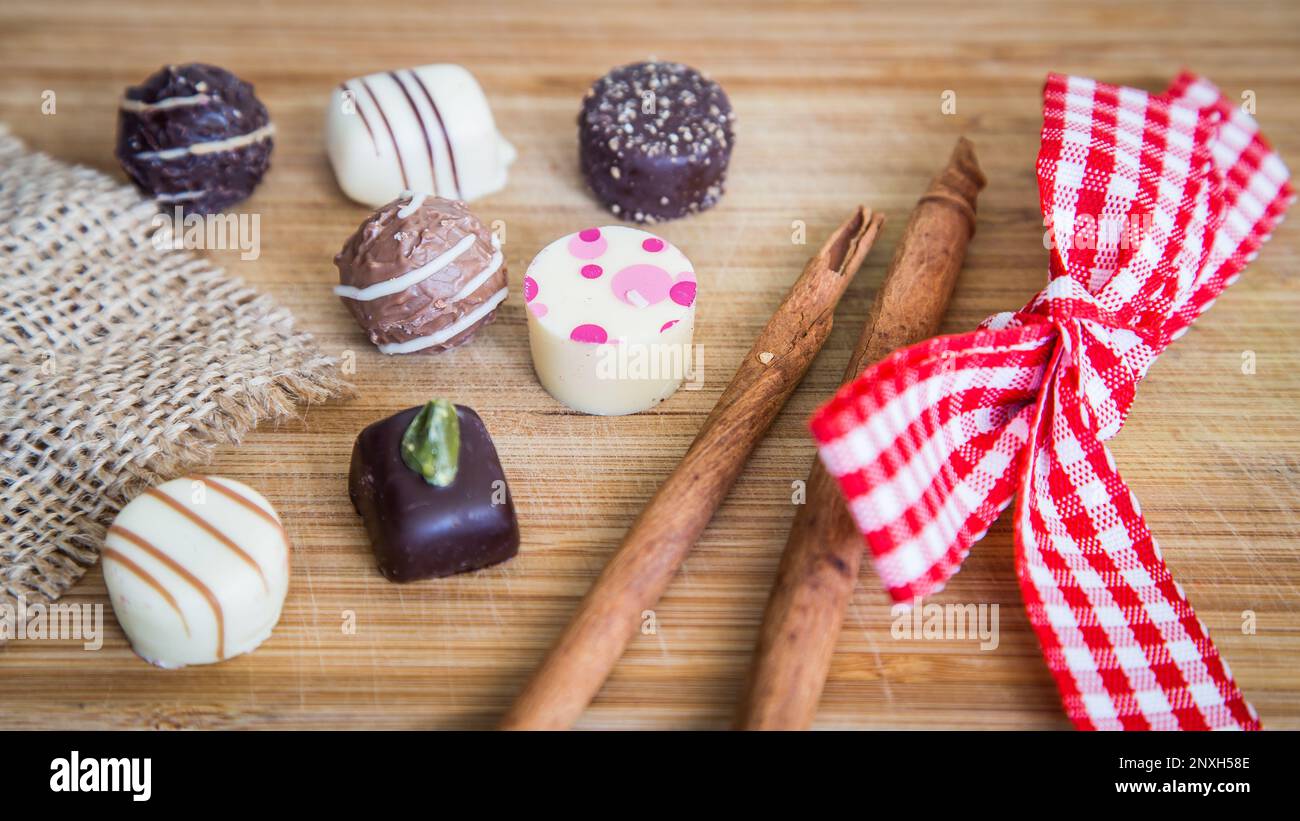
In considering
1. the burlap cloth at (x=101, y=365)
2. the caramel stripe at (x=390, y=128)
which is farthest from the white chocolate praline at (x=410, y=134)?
the burlap cloth at (x=101, y=365)

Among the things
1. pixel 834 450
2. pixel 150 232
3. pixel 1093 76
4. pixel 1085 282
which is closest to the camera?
pixel 834 450

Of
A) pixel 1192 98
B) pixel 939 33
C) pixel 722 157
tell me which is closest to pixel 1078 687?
pixel 722 157

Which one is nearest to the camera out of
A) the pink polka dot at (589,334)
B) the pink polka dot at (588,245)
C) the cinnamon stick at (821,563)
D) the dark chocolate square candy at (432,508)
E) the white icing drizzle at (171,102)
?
the cinnamon stick at (821,563)

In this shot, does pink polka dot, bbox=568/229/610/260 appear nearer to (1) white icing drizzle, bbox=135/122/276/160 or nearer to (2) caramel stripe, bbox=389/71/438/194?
(2) caramel stripe, bbox=389/71/438/194

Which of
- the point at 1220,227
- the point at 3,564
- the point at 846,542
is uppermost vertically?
the point at 1220,227

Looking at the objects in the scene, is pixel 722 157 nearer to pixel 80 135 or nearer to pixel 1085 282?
pixel 1085 282
